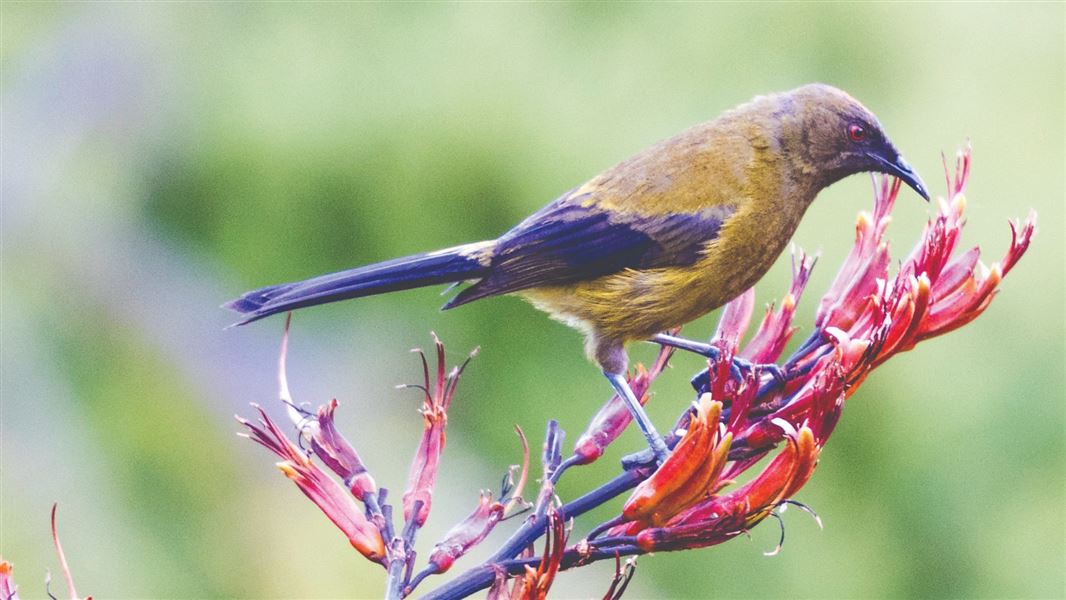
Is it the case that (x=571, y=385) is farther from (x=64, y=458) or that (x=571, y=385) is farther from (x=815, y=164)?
(x=815, y=164)

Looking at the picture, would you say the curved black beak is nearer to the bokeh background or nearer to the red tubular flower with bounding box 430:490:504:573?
the red tubular flower with bounding box 430:490:504:573

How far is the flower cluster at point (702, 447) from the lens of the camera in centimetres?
167

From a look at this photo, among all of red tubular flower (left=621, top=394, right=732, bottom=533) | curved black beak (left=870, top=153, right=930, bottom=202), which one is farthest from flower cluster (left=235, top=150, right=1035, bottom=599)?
curved black beak (left=870, top=153, right=930, bottom=202)

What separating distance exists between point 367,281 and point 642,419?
585 millimetres

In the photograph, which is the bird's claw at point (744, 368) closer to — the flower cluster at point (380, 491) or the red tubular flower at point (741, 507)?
the red tubular flower at point (741, 507)

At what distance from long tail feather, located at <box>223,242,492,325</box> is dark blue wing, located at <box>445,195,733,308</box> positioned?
0.37ft

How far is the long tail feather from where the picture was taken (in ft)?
6.81

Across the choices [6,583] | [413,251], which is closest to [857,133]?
[6,583]

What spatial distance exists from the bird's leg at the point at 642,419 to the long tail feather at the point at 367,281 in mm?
430

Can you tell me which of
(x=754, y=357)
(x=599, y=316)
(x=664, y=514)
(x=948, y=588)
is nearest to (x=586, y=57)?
(x=948, y=588)

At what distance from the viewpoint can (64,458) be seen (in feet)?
16.3

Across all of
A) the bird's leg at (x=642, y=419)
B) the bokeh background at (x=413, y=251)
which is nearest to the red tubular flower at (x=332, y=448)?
the bird's leg at (x=642, y=419)

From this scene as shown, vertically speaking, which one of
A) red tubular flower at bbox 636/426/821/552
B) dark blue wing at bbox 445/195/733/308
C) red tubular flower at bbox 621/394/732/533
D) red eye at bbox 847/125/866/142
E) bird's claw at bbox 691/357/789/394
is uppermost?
red eye at bbox 847/125/866/142

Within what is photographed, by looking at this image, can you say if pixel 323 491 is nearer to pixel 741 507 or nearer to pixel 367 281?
pixel 367 281
